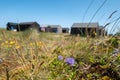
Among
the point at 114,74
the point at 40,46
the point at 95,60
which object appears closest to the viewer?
the point at 114,74

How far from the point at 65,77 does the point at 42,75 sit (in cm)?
25

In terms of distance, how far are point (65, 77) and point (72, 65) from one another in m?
0.24

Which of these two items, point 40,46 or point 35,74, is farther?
point 40,46

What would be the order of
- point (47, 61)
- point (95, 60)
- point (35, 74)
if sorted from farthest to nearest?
point (47, 61) → point (95, 60) → point (35, 74)

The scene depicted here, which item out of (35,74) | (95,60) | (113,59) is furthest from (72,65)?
(35,74)

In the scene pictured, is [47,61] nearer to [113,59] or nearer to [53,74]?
[53,74]

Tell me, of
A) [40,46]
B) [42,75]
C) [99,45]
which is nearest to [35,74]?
[42,75]

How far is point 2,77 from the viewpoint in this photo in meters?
1.80

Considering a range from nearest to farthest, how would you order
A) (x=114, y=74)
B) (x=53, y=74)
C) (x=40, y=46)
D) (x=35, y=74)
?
(x=35, y=74) → (x=114, y=74) → (x=53, y=74) → (x=40, y=46)

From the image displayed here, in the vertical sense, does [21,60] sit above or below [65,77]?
above

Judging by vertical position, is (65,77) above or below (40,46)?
below

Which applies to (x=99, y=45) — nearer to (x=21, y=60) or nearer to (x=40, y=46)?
(x=40, y=46)

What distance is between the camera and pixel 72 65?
217 cm

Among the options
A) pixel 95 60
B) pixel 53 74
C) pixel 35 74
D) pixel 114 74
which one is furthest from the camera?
pixel 95 60
